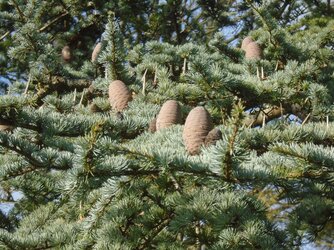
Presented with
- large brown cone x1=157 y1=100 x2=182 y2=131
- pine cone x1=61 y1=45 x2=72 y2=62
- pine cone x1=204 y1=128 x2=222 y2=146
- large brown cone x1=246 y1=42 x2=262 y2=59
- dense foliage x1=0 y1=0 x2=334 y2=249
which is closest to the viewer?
dense foliage x1=0 y1=0 x2=334 y2=249

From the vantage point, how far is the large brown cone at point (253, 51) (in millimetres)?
3031

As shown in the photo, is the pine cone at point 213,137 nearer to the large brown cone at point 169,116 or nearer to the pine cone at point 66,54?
the large brown cone at point 169,116

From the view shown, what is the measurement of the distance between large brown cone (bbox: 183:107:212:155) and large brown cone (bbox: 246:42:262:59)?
1468 millimetres

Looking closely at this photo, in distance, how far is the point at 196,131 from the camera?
1586mm

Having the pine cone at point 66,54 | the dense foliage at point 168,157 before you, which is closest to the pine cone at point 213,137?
the dense foliage at point 168,157

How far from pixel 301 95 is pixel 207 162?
Answer: 1.17 m

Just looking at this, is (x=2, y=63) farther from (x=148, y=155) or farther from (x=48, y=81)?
(x=148, y=155)

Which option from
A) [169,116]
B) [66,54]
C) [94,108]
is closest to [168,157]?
[169,116]

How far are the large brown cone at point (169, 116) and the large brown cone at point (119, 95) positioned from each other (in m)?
0.48

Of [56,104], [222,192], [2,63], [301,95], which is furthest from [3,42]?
[222,192]

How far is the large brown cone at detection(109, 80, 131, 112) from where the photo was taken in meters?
2.38

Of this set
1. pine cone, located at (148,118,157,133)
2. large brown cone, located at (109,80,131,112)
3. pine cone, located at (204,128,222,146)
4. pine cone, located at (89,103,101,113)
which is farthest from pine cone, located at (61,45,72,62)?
pine cone, located at (204,128,222,146)

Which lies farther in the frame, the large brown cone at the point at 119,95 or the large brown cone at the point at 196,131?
the large brown cone at the point at 119,95

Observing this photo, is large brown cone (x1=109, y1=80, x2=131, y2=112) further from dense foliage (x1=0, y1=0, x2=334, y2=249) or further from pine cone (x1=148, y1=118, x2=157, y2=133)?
pine cone (x1=148, y1=118, x2=157, y2=133)
